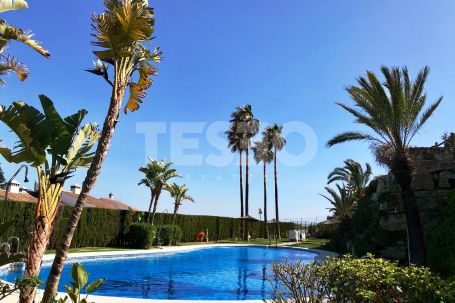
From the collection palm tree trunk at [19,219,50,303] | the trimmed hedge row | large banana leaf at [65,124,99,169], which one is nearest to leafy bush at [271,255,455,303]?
palm tree trunk at [19,219,50,303]

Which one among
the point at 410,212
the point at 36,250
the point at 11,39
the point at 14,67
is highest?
the point at 11,39

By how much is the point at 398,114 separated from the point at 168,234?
62.4ft

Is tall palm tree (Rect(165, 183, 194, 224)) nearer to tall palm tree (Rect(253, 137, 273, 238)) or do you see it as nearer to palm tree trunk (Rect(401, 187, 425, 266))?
tall palm tree (Rect(253, 137, 273, 238))

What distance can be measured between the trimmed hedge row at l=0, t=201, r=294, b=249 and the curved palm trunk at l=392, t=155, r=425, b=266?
1081cm

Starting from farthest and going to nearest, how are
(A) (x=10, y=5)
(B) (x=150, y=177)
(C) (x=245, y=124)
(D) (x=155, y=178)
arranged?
(C) (x=245, y=124) < (B) (x=150, y=177) < (D) (x=155, y=178) < (A) (x=10, y=5)

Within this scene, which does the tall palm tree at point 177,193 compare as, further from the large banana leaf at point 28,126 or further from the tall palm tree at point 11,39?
the large banana leaf at point 28,126

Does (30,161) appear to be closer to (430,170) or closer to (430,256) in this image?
(430,256)

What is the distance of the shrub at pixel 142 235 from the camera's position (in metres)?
23.9

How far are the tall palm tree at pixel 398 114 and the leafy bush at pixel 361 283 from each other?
7.42m

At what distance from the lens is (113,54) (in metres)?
6.25

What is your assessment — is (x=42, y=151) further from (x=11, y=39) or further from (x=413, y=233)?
(x=413, y=233)

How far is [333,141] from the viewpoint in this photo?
49.1ft

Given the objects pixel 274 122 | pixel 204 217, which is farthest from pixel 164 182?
pixel 274 122

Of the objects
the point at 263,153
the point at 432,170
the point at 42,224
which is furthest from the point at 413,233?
the point at 263,153
